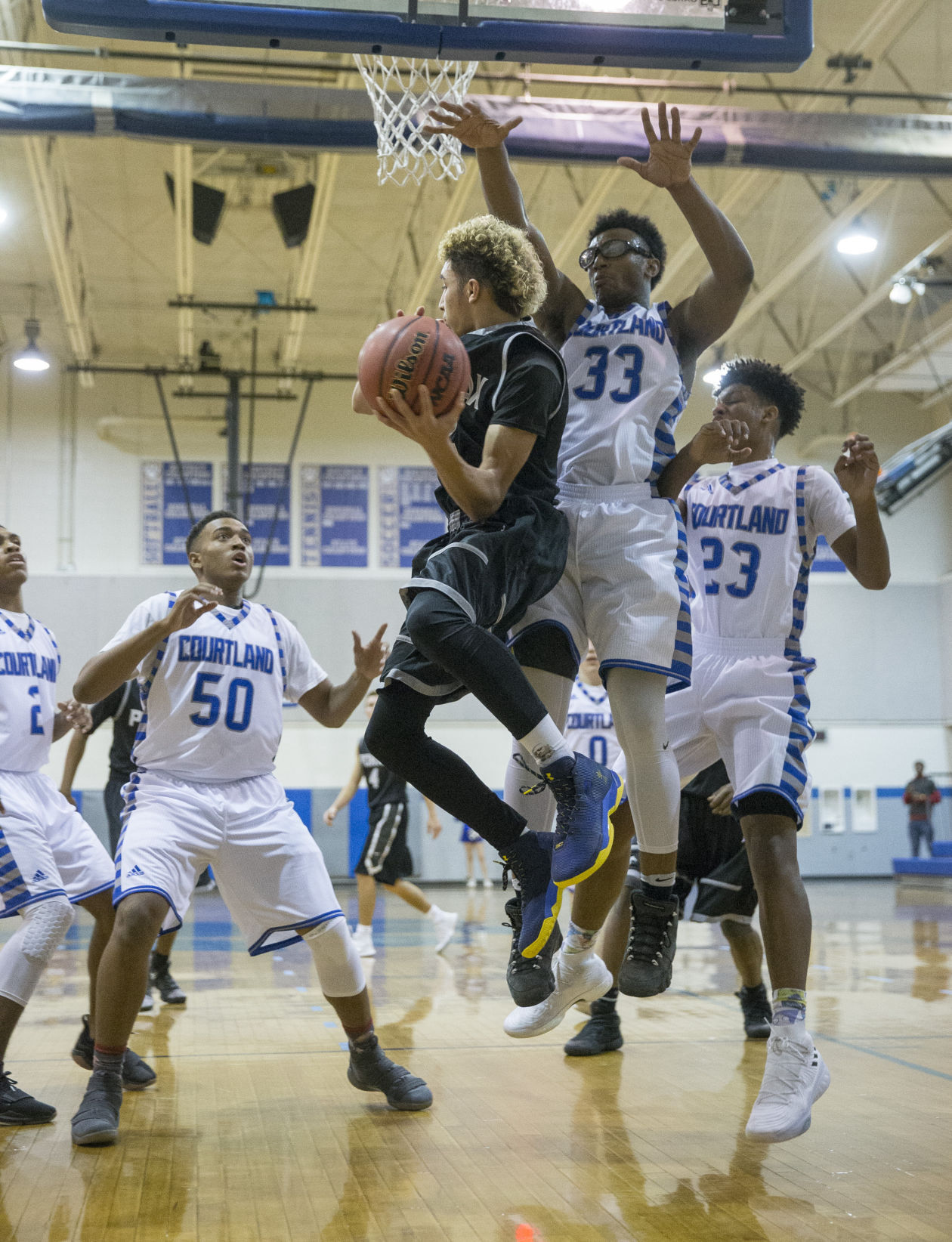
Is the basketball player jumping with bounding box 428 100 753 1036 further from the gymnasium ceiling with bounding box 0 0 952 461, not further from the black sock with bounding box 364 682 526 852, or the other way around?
the gymnasium ceiling with bounding box 0 0 952 461

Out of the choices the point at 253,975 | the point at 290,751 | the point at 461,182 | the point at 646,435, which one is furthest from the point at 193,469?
the point at 646,435

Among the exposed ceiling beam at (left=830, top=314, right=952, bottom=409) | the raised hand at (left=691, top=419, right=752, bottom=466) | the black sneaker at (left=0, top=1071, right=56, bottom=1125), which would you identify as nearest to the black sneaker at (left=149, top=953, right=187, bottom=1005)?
the black sneaker at (left=0, top=1071, right=56, bottom=1125)

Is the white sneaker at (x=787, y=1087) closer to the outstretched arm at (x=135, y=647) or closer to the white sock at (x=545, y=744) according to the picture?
the white sock at (x=545, y=744)

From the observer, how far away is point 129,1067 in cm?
472

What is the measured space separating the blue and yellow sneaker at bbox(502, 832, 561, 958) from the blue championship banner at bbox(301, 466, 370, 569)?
660 inches

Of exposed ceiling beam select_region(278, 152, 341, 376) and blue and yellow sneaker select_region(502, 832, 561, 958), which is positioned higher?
exposed ceiling beam select_region(278, 152, 341, 376)

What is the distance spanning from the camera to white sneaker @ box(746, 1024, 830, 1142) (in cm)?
335

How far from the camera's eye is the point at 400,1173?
3465mm

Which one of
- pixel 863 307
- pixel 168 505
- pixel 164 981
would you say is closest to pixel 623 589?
pixel 164 981

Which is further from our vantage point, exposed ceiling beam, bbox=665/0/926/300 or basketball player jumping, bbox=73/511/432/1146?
exposed ceiling beam, bbox=665/0/926/300

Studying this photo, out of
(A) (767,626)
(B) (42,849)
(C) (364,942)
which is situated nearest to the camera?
(A) (767,626)

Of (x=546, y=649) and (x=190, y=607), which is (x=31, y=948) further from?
(x=546, y=649)

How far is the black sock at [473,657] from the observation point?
3.15 m

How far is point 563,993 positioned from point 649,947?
0.99 ft
